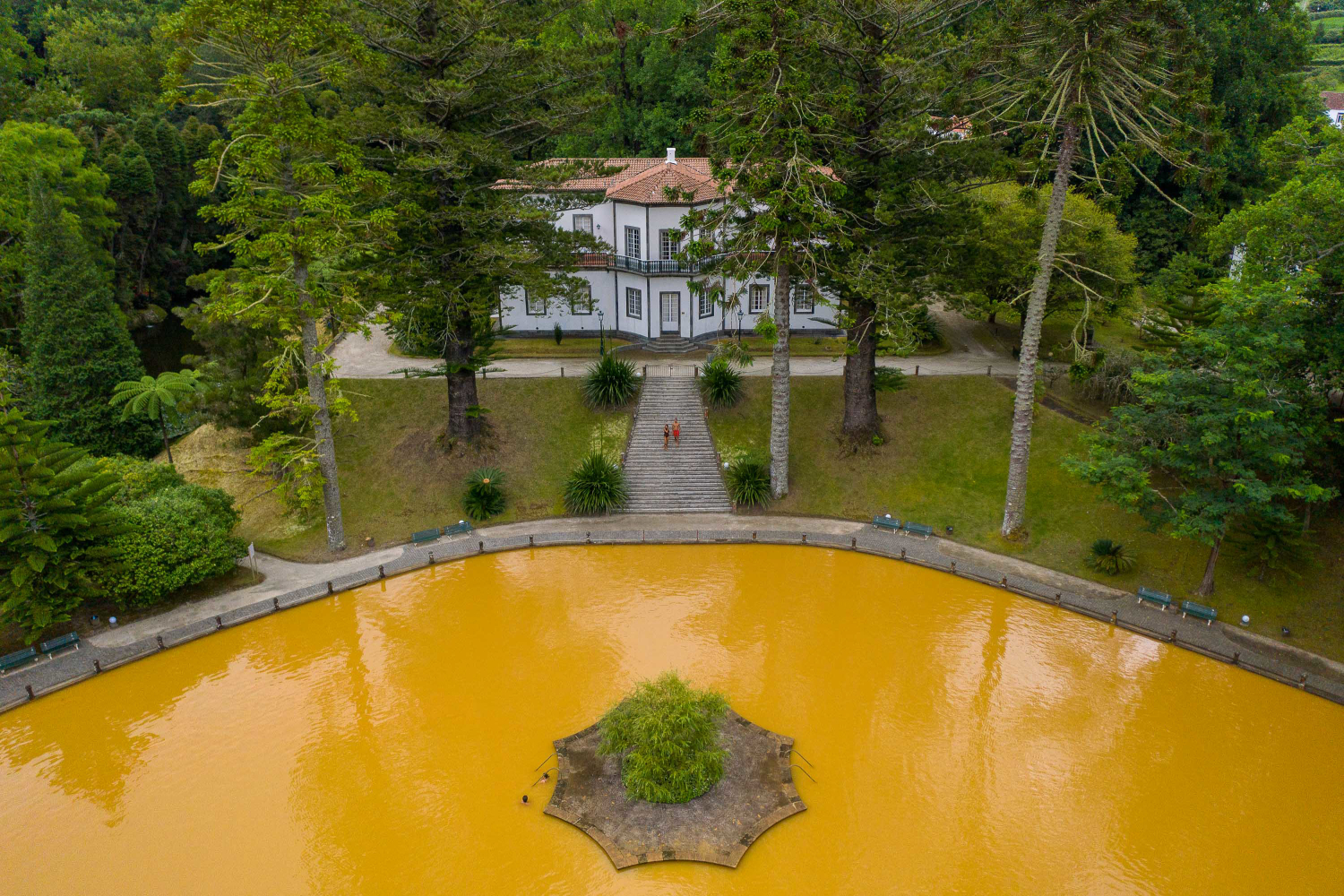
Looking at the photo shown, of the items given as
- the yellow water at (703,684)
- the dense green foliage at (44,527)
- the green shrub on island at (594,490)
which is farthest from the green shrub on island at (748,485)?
the dense green foliage at (44,527)

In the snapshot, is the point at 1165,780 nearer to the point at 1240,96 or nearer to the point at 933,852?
the point at 933,852

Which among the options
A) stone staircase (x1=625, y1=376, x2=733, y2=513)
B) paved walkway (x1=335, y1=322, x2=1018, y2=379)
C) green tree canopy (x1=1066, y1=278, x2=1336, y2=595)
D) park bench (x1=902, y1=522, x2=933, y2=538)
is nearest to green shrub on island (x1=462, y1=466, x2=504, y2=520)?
stone staircase (x1=625, y1=376, x2=733, y2=513)

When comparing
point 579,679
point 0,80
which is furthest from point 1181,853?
point 0,80

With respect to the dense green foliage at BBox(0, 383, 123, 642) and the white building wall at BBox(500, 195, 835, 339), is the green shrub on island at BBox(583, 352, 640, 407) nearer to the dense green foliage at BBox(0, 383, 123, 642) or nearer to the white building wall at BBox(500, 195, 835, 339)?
the white building wall at BBox(500, 195, 835, 339)

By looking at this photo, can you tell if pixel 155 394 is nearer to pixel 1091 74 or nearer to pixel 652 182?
pixel 652 182

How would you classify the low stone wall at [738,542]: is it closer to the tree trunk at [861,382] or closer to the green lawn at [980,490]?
the green lawn at [980,490]

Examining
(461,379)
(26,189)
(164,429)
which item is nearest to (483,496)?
(461,379)
